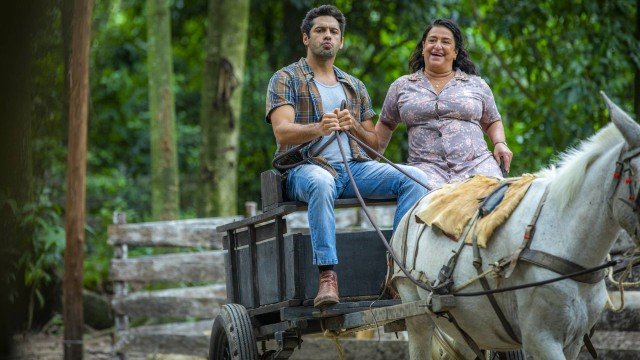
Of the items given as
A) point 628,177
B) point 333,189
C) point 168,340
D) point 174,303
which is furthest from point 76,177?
point 628,177

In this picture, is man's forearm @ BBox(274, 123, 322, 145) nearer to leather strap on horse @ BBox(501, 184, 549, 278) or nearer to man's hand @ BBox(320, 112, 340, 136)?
man's hand @ BBox(320, 112, 340, 136)

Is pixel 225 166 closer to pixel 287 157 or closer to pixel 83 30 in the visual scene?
pixel 83 30

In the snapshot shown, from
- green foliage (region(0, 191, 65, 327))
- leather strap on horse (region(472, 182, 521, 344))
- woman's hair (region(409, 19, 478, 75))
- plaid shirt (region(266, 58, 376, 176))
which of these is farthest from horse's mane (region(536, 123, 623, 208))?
green foliage (region(0, 191, 65, 327))

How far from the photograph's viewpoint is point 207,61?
13117mm

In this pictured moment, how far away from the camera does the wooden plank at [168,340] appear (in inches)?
428

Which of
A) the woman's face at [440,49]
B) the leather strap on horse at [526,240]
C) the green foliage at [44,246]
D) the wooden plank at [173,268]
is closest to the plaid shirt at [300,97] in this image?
the woman's face at [440,49]

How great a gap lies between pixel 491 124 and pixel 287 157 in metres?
1.28

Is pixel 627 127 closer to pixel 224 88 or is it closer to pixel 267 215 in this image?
pixel 267 215

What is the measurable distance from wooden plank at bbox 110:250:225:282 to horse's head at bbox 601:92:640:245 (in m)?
7.19

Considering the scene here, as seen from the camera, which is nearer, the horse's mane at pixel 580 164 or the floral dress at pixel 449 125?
the horse's mane at pixel 580 164

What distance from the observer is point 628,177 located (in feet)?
13.3

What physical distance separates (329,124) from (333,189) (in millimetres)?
372

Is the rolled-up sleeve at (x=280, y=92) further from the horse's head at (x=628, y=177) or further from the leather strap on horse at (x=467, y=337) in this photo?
the horse's head at (x=628, y=177)

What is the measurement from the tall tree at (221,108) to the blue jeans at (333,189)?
7.02m
